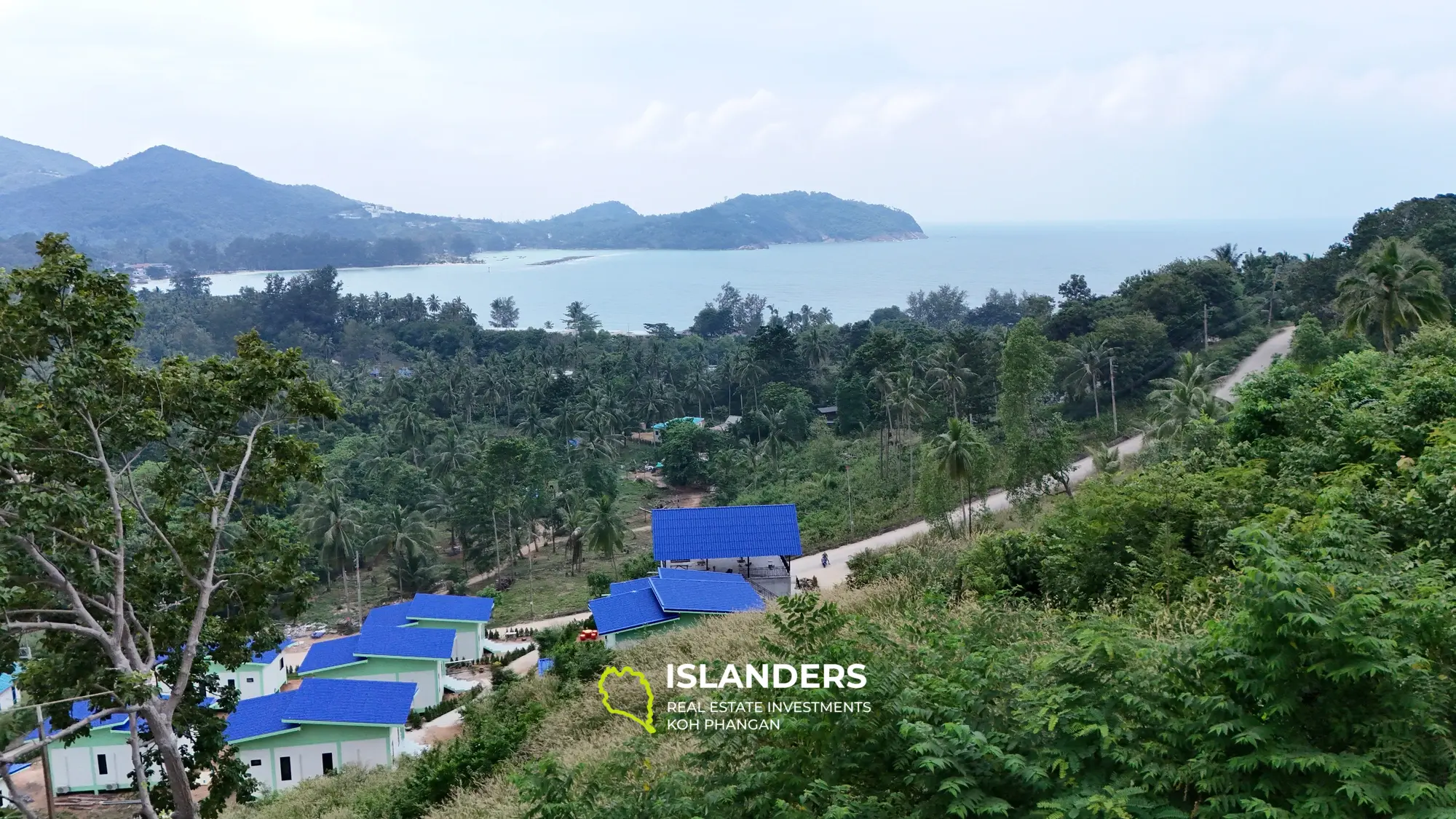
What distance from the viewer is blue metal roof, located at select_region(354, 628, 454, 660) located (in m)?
20.7

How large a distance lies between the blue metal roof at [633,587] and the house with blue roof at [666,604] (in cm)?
4

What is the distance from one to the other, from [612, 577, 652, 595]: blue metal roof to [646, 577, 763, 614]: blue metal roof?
0.28m

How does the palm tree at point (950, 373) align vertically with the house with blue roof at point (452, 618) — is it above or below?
above

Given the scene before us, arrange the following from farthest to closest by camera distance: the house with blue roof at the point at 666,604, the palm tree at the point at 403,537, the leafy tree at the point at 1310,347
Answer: the palm tree at the point at 403,537 < the leafy tree at the point at 1310,347 < the house with blue roof at the point at 666,604

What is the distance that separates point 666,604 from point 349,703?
262 inches

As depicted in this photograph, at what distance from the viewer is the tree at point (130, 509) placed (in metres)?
7.86

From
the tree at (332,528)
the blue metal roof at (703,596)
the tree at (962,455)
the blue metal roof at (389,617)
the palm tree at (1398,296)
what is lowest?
the blue metal roof at (389,617)

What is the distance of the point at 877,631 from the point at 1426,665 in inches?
108

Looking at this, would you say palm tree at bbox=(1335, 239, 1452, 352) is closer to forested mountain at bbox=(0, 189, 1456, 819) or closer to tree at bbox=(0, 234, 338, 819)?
forested mountain at bbox=(0, 189, 1456, 819)

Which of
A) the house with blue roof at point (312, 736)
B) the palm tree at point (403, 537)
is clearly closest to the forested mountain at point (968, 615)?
the house with blue roof at point (312, 736)

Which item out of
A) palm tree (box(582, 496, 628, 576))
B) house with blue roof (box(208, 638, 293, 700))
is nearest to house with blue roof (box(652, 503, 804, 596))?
palm tree (box(582, 496, 628, 576))

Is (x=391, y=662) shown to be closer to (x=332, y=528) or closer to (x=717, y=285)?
(x=332, y=528)

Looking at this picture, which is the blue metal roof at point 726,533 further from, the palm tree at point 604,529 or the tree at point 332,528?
the tree at point 332,528

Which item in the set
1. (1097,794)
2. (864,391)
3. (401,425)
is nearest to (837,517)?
(864,391)
